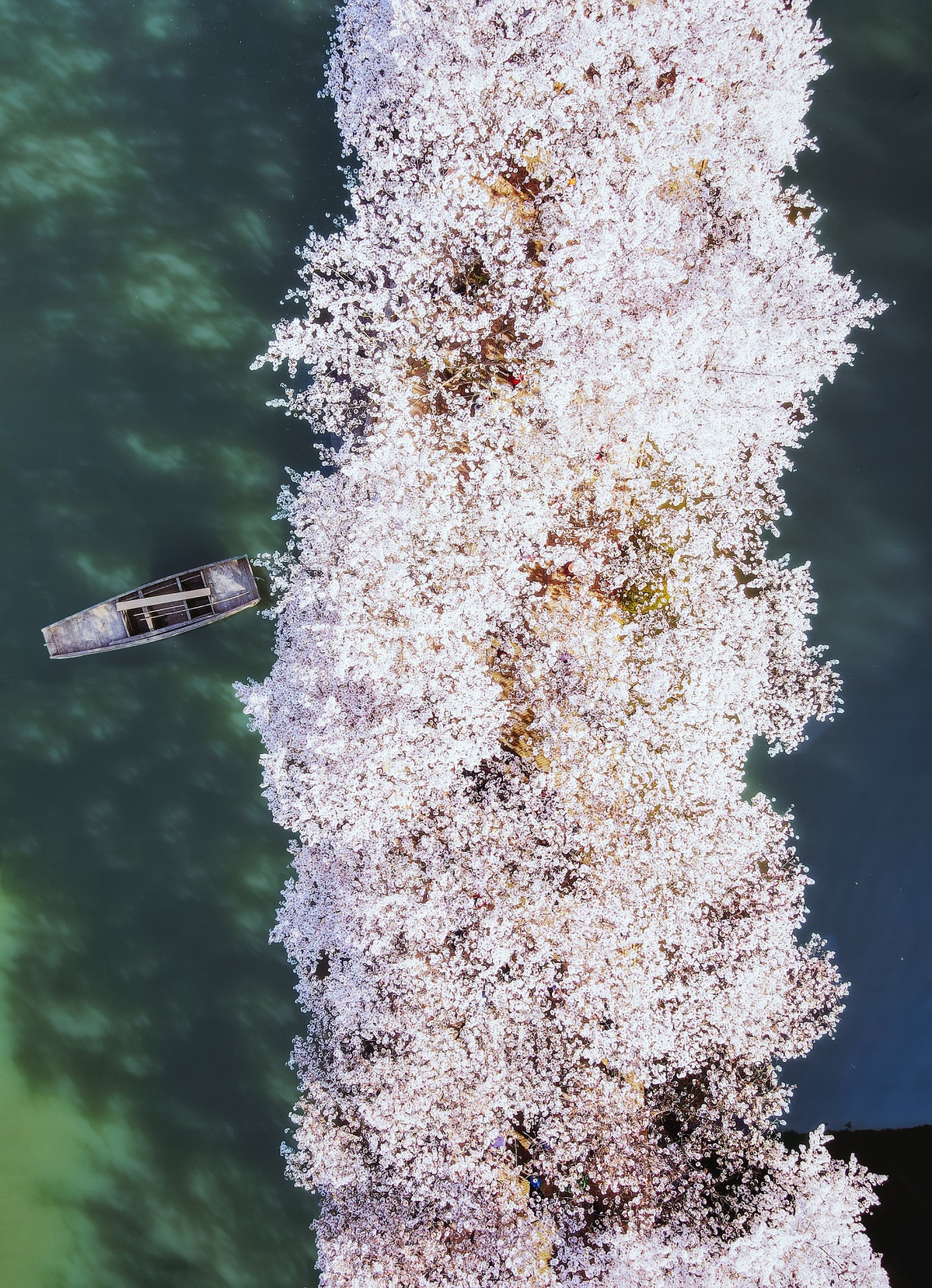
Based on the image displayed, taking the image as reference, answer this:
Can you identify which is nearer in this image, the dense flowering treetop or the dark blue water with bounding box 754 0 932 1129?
the dense flowering treetop

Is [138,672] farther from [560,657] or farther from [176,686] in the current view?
[560,657]

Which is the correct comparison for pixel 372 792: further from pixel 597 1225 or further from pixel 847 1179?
pixel 847 1179

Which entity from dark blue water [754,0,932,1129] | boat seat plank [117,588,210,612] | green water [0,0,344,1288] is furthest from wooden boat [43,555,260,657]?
dark blue water [754,0,932,1129]

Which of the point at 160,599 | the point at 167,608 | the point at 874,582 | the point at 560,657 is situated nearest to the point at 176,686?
the point at 167,608

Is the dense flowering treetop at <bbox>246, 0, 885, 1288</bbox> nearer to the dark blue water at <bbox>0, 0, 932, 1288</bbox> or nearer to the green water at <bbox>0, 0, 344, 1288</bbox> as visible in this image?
the dark blue water at <bbox>0, 0, 932, 1288</bbox>

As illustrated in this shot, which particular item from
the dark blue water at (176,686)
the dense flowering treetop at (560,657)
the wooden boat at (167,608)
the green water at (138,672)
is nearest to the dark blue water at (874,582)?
the dark blue water at (176,686)

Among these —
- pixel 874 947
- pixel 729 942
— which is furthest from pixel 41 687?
pixel 874 947
